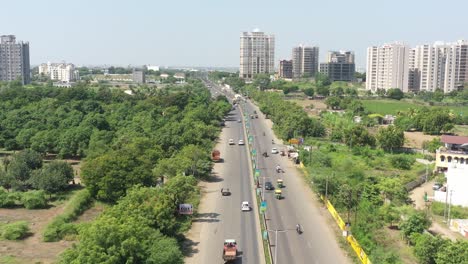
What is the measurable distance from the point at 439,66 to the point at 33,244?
405 ft

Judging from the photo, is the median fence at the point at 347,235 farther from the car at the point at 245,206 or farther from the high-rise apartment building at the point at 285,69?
the high-rise apartment building at the point at 285,69

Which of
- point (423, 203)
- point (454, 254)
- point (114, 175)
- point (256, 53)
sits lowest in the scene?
point (423, 203)

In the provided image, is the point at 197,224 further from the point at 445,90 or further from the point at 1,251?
the point at 445,90

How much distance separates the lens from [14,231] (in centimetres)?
3106

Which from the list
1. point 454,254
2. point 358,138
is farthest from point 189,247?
point 358,138

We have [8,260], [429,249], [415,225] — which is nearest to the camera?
[429,249]

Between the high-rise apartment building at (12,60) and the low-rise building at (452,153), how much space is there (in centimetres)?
13328

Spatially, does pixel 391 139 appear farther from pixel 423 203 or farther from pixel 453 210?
pixel 453 210

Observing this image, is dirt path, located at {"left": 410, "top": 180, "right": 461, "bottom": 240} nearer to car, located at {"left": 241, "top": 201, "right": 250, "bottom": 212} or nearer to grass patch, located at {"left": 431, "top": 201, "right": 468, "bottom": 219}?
grass patch, located at {"left": 431, "top": 201, "right": 468, "bottom": 219}

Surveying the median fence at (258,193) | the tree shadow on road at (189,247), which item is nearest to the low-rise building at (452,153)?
the median fence at (258,193)

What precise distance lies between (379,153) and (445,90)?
87.7m

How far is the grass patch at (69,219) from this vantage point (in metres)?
30.9

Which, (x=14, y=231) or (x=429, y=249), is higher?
(x=429, y=249)

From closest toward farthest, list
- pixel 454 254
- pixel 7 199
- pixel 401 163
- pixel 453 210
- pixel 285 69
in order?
1. pixel 454 254
2. pixel 453 210
3. pixel 7 199
4. pixel 401 163
5. pixel 285 69
